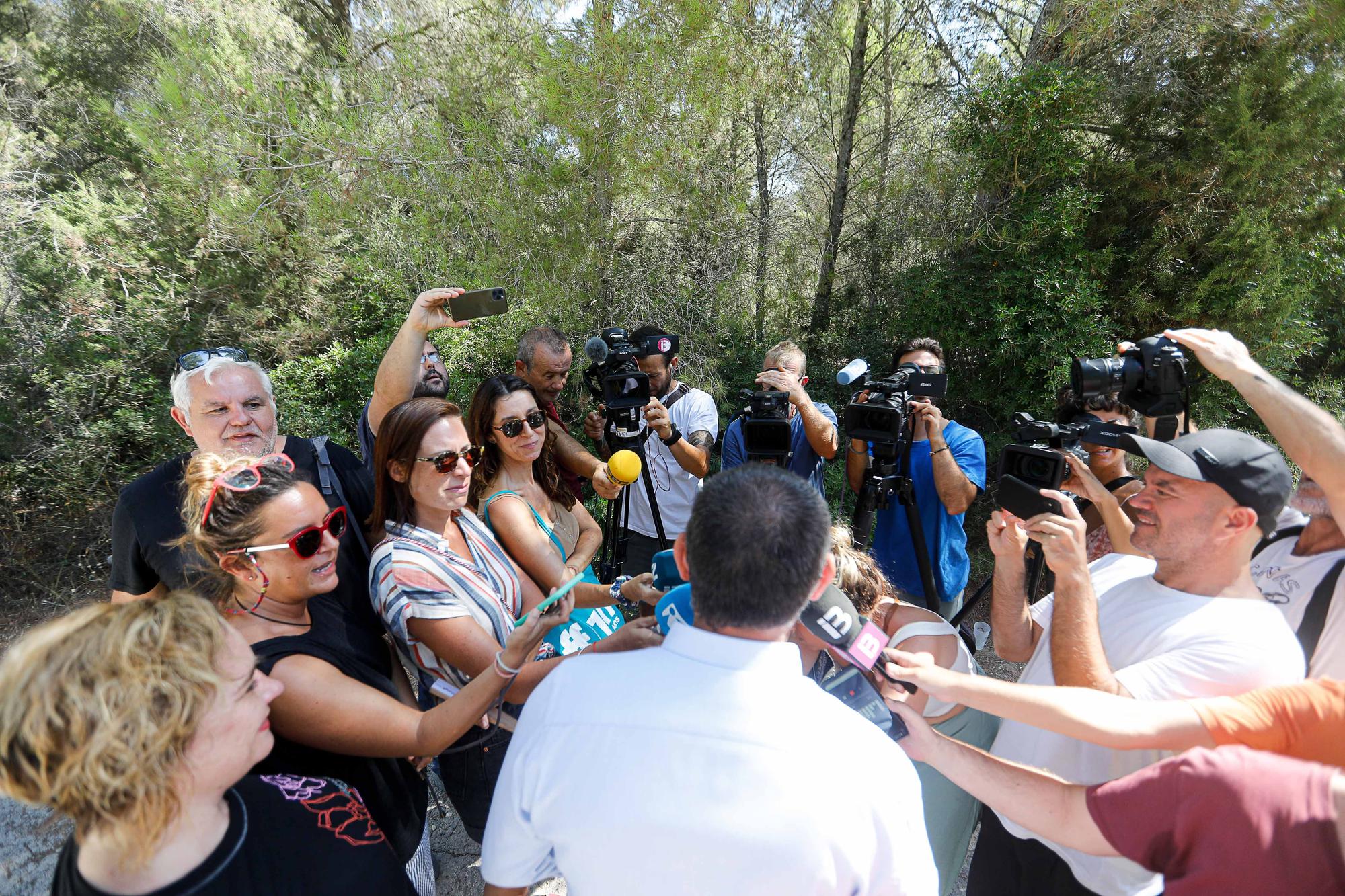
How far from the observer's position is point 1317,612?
189cm

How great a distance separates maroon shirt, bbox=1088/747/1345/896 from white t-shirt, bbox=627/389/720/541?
8.66 feet

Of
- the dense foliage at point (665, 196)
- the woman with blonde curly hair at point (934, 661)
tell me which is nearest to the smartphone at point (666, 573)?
the woman with blonde curly hair at point (934, 661)

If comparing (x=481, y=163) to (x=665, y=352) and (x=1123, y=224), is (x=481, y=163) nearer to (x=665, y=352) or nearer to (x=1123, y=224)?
(x=665, y=352)

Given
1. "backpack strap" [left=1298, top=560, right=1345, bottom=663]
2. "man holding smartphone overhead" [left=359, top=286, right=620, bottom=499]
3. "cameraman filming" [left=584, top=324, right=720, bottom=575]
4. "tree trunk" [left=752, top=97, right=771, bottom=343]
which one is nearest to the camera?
"backpack strap" [left=1298, top=560, right=1345, bottom=663]

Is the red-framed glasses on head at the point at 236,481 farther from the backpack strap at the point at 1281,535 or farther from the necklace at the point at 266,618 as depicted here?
the backpack strap at the point at 1281,535

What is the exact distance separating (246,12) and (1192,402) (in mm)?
9313

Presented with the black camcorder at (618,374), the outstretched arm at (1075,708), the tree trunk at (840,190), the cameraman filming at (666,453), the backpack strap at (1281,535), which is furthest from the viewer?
the tree trunk at (840,190)

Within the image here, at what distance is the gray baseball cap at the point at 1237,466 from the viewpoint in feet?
5.15

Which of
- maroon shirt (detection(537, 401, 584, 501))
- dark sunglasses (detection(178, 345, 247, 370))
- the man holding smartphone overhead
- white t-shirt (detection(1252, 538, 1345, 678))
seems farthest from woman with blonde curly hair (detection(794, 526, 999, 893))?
dark sunglasses (detection(178, 345, 247, 370))

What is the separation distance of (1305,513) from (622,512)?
272 centimetres

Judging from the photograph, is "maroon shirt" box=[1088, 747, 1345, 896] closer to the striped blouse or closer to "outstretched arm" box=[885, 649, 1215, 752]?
"outstretched arm" box=[885, 649, 1215, 752]

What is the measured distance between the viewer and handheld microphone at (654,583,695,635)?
1.35 m

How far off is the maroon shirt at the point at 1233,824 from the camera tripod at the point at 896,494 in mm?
1679

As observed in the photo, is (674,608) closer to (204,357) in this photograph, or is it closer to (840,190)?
(204,357)
